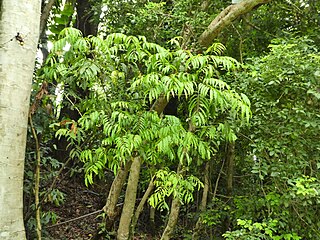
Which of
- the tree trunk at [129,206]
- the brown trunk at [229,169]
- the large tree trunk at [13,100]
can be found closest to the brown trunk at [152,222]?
the brown trunk at [229,169]

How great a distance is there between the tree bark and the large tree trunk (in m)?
2.01

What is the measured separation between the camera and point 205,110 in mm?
2098

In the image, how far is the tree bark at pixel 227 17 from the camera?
326 centimetres

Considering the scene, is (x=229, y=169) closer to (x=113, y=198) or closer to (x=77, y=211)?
(x=113, y=198)

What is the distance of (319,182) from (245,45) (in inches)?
90.4

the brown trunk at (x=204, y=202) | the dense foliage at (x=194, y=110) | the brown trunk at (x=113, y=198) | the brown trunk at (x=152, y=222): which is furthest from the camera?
the brown trunk at (x=152, y=222)

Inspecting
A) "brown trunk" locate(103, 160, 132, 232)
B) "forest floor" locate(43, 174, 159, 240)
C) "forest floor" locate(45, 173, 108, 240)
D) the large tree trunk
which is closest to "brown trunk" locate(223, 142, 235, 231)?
"forest floor" locate(43, 174, 159, 240)

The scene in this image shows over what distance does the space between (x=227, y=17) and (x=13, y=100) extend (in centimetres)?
232

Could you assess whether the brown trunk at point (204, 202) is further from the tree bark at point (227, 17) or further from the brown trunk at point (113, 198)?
the tree bark at point (227, 17)

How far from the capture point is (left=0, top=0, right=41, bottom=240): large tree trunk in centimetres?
168

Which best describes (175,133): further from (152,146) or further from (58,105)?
(58,105)

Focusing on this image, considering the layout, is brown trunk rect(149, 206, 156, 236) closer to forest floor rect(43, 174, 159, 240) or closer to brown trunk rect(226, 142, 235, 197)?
forest floor rect(43, 174, 159, 240)

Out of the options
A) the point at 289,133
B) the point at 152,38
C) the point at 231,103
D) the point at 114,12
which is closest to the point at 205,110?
the point at 231,103

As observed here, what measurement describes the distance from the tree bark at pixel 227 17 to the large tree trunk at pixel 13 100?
2008 millimetres
